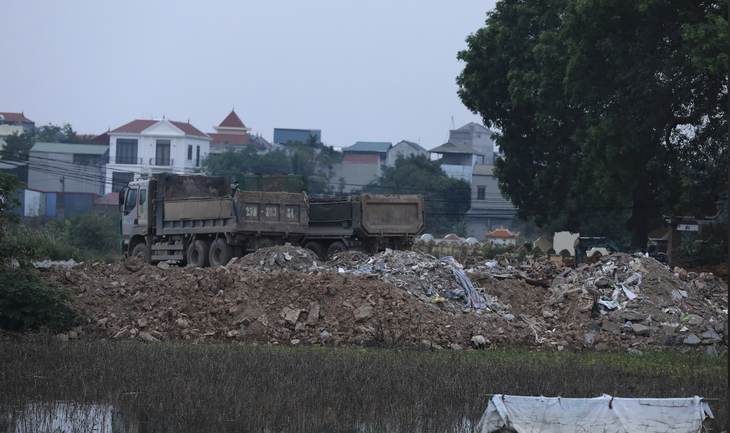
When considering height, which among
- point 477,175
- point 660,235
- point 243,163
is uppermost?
point 243,163

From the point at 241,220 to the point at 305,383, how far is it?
12.7 meters

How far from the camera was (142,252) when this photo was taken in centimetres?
2608

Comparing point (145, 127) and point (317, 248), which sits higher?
point (145, 127)

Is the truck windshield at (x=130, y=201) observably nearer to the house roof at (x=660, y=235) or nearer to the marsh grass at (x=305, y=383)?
the marsh grass at (x=305, y=383)

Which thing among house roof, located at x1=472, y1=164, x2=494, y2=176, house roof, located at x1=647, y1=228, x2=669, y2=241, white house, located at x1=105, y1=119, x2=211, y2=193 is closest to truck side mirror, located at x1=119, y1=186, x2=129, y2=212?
house roof, located at x1=647, y1=228, x2=669, y2=241

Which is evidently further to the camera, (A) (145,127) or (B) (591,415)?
(A) (145,127)

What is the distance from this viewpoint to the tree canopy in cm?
7881

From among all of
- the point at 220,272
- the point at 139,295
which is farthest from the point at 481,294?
the point at 139,295

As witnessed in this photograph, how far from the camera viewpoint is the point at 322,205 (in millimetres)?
24953

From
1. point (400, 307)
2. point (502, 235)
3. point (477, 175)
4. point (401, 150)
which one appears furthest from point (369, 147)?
point (400, 307)

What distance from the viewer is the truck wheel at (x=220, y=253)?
73.6ft

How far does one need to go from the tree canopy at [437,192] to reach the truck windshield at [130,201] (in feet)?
170

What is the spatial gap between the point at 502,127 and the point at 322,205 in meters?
15.1

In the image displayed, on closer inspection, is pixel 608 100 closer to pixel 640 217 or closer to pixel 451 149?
pixel 640 217
